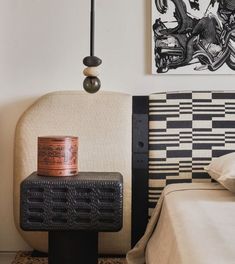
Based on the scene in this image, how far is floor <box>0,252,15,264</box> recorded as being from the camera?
2.21m

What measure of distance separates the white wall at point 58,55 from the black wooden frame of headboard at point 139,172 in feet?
0.70

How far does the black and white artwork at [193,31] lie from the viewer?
2.31 m

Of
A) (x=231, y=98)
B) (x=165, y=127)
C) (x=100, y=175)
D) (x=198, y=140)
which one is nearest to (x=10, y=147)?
(x=100, y=175)

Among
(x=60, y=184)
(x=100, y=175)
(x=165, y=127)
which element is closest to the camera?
(x=60, y=184)

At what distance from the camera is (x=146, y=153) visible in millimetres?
2242

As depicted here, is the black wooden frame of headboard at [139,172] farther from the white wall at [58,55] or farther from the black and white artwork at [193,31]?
the black and white artwork at [193,31]

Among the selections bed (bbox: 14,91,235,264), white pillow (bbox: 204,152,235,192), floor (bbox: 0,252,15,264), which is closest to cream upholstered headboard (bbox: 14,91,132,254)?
bed (bbox: 14,91,235,264)

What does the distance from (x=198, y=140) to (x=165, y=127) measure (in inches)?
7.6

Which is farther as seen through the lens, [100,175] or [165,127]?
[165,127]

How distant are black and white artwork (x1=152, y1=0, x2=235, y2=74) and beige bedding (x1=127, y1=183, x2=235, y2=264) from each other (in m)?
0.73

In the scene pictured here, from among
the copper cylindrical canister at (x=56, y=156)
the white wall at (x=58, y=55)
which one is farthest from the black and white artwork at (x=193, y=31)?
the copper cylindrical canister at (x=56, y=156)

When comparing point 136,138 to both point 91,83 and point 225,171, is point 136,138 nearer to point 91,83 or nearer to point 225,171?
point 91,83

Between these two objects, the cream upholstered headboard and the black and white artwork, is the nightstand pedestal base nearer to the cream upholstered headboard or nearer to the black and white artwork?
the cream upholstered headboard

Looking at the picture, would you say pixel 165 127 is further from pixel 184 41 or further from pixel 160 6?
pixel 160 6
